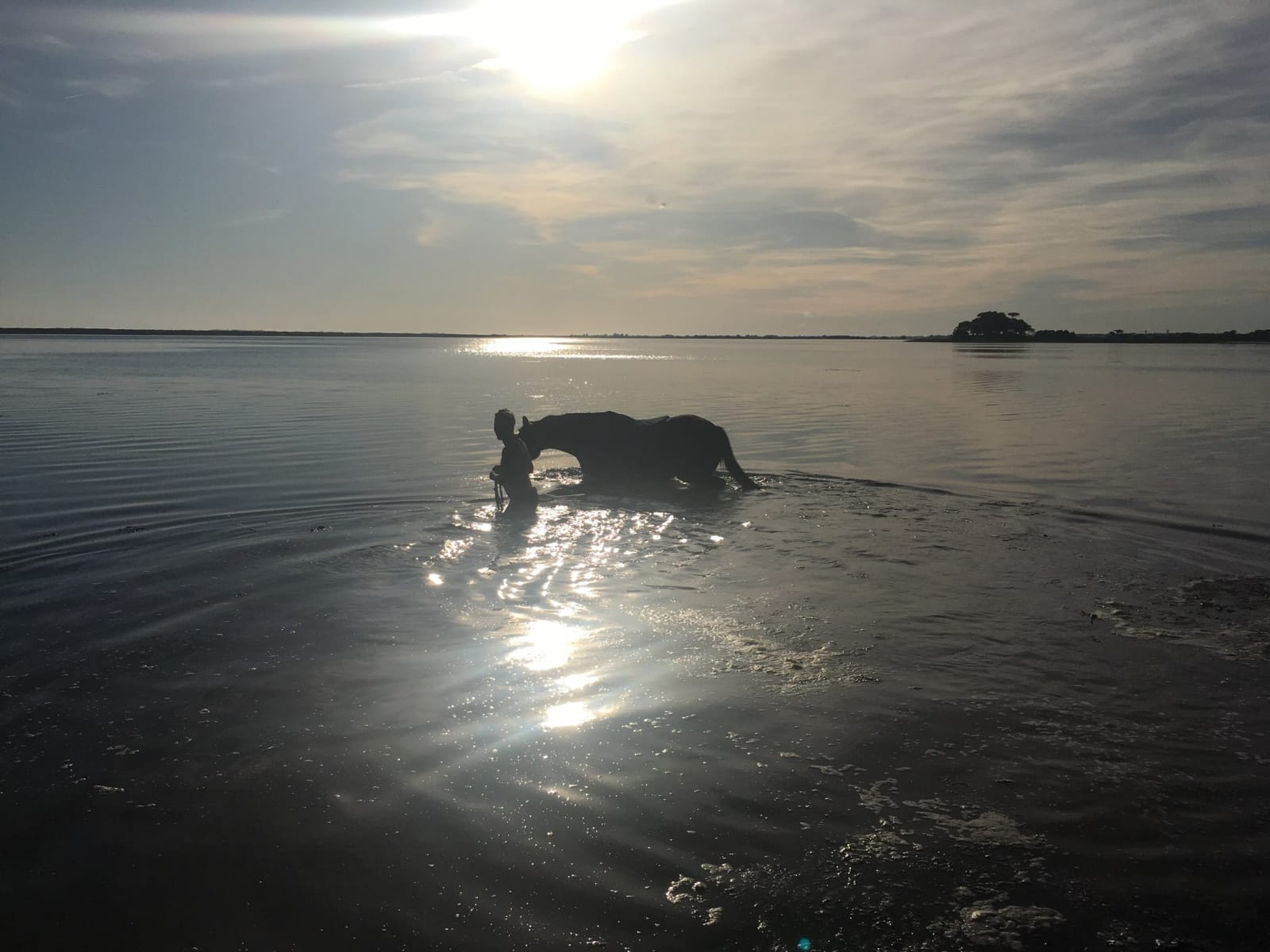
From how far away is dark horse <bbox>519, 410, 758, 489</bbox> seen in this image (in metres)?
17.8

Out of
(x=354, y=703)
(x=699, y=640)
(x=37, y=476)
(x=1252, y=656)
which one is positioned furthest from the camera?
(x=37, y=476)

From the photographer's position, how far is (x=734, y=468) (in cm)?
1767

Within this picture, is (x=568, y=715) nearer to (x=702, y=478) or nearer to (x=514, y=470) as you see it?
(x=514, y=470)

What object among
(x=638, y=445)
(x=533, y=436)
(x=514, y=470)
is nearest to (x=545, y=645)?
(x=514, y=470)

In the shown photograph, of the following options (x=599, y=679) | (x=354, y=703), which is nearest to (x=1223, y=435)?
(x=599, y=679)

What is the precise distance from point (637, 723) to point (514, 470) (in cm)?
900

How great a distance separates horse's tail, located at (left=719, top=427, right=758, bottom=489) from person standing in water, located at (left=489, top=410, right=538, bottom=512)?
4501 mm

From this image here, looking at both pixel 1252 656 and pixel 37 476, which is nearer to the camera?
pixel 1252 656

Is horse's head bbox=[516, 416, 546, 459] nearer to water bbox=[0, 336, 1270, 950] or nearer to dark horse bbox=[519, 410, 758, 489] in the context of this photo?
dark horse bbox=[519, 410, 758, 489]

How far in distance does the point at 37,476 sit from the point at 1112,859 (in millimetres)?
20335

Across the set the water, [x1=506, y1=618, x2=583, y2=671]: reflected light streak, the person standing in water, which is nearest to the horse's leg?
the water

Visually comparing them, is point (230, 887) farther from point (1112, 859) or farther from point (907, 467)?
point (907, 467)

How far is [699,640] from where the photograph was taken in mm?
8305

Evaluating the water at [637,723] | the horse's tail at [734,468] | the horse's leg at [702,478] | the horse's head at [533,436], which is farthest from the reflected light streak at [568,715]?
the horse's head at [533,436]
